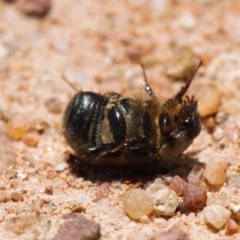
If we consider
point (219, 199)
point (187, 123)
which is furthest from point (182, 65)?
point (219, 199)

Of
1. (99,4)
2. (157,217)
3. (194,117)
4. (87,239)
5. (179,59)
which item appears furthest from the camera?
(99,4)

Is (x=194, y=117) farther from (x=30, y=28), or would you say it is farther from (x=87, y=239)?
(x=30, y=28)

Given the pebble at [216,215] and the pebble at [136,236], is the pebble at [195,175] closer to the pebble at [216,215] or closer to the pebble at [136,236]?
the pebble at [216,215]

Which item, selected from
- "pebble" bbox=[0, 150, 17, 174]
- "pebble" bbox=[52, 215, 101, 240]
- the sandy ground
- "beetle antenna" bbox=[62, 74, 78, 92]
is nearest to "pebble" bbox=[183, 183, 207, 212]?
the sandy ground

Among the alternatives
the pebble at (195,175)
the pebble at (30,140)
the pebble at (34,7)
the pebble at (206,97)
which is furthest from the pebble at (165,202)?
the pebble at (34,7)

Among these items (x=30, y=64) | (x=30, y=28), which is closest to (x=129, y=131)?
(x=30, y=64)

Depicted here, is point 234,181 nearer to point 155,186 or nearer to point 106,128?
point 155,186
